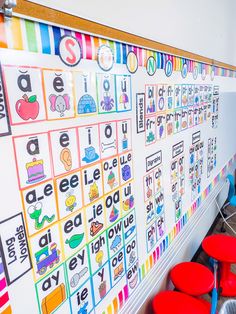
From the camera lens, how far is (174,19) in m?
1.24

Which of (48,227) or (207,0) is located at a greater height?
(207,0)

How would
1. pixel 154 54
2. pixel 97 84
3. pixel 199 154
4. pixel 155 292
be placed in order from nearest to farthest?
pixel 97 84 → pixel 154 54 → pixel 155 292 → pixel 199 154

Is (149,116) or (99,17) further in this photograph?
(149,116)

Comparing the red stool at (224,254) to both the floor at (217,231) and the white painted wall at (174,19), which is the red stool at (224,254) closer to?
the floor at (217,231)

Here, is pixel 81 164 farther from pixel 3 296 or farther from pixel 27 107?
pixel 3 296

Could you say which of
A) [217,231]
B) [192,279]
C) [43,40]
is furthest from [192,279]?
[43,40]

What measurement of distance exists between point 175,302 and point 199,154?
3.23ft

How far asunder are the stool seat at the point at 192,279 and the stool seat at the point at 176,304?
72 millimetres

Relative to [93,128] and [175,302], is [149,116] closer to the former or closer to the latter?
[93,128]

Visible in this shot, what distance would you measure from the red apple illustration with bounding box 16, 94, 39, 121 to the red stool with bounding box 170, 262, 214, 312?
1.23m

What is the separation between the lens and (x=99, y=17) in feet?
2.53

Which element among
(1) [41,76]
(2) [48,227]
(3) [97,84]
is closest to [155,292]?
(2) [48,227]

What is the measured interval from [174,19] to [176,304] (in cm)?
143

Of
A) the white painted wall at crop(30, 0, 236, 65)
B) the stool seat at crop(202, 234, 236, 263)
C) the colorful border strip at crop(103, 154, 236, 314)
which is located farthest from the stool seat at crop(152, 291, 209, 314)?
the white painted wall at crop(30, 0, 236, 65)
